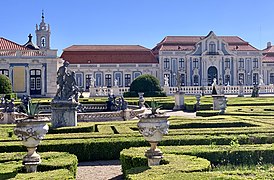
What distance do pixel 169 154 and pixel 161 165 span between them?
0.95m

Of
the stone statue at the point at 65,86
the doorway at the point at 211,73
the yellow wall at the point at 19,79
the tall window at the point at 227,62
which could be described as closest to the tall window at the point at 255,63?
the tall window at the point at 227,62

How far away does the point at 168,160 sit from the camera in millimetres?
6922

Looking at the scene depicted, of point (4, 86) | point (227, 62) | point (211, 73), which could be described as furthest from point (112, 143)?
point (227, 62)

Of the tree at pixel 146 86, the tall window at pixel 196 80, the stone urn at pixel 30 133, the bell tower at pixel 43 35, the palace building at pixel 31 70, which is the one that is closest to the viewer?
the stone urn at pixel 30 133

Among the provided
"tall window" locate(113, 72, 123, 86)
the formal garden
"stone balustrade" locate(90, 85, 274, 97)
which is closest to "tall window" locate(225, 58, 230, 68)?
"stone balustrade" locate(90, 85, 274, 97)

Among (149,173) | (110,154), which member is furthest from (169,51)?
(149,173)

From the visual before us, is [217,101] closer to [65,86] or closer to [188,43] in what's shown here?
[65,86]

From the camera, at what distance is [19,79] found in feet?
122

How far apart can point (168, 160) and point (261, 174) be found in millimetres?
1748

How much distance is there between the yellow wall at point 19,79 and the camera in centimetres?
3712

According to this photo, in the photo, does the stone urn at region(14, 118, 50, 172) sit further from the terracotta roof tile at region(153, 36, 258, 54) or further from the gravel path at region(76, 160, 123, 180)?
the terracotta roof tile at region(153, 36, 258, 54)

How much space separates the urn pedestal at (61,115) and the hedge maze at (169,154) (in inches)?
51.9

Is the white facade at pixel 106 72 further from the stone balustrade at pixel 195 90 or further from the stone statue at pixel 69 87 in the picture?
the stone statue at pixel 69 87

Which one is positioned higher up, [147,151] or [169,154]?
[147,151]
